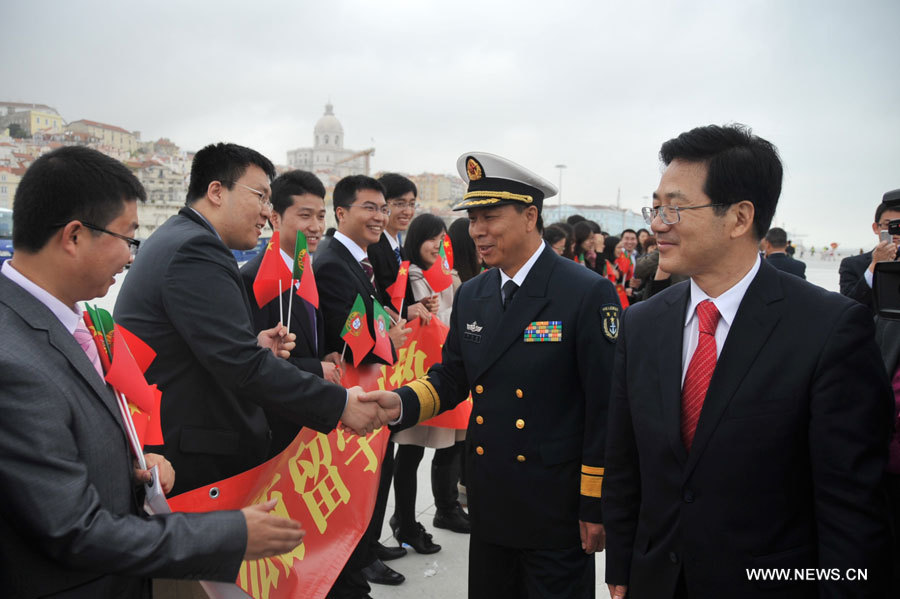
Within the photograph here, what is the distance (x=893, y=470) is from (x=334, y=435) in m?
2.14

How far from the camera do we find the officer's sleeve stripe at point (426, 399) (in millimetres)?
2555

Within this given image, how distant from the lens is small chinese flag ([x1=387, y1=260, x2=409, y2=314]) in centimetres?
388

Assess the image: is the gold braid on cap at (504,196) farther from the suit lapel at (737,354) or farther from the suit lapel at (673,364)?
the suit lapel at (737,354)

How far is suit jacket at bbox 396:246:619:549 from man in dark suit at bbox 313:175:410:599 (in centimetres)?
113

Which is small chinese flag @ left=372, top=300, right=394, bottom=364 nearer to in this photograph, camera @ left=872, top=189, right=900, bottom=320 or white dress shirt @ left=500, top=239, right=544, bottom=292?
white dress shirt @ left=500, top=239, right=544, bottom=292

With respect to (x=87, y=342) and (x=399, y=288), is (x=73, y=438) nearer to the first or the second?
(x=87, y=342)

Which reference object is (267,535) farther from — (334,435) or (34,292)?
(334,435)

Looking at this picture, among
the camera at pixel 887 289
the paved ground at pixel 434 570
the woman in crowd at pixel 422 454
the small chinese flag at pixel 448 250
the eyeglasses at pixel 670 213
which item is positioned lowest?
the paved ground at pixel 434 570

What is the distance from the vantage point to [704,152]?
1.63 meters

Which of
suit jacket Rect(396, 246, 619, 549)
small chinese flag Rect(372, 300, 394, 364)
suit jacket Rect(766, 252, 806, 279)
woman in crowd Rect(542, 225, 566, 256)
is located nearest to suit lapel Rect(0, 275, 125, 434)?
suit jacket Rect(396, 246, 619, 549)

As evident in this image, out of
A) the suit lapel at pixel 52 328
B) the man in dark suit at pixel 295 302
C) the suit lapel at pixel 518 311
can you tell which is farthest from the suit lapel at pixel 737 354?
the man in dark suit at pixel 295 302

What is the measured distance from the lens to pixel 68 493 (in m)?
1.25

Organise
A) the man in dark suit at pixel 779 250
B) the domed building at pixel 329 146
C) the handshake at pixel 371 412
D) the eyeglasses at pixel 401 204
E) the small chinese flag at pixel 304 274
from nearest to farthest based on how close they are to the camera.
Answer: the handshake at pixel 371 412, the small chinese flag at pixel 304 274, the eyeglasses at pixel 401 204, the man in dark suit at pixel 779 250, the domed building at pixel 329 146

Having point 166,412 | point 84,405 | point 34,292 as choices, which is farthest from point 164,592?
point 34,292
